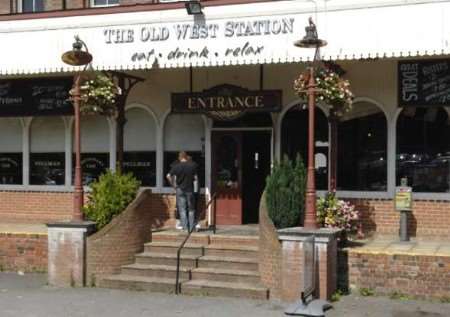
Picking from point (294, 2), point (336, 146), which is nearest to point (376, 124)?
point (336, 146)

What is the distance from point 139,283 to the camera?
11570 mm

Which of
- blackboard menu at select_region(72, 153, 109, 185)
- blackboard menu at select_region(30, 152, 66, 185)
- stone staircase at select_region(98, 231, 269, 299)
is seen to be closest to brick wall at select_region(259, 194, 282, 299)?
stone staircase at select_region(98, 231, 269, 299)

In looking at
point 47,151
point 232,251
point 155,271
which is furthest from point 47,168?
point 232,251

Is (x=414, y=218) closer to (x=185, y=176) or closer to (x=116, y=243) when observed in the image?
(x=185, y=176)

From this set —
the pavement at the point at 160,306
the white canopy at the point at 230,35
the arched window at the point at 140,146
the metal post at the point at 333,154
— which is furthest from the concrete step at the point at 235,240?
the arched window at the point at 140,146

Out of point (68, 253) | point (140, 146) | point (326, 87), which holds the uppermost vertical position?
point (326, 87)

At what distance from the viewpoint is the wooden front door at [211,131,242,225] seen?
14.6 meters

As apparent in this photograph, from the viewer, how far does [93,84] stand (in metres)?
13.0

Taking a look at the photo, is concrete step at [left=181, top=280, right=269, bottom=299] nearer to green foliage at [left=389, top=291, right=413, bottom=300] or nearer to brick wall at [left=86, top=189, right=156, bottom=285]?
brick wall at [left=86, top=189, right=156, bottom=285]

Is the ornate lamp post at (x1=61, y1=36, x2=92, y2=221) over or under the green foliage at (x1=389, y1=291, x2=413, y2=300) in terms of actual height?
over

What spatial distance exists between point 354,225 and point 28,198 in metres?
7.73

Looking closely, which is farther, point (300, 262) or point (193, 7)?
point (193, 7)

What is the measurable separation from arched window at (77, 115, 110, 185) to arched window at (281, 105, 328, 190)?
13.4 feet

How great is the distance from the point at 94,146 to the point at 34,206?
2005mm
